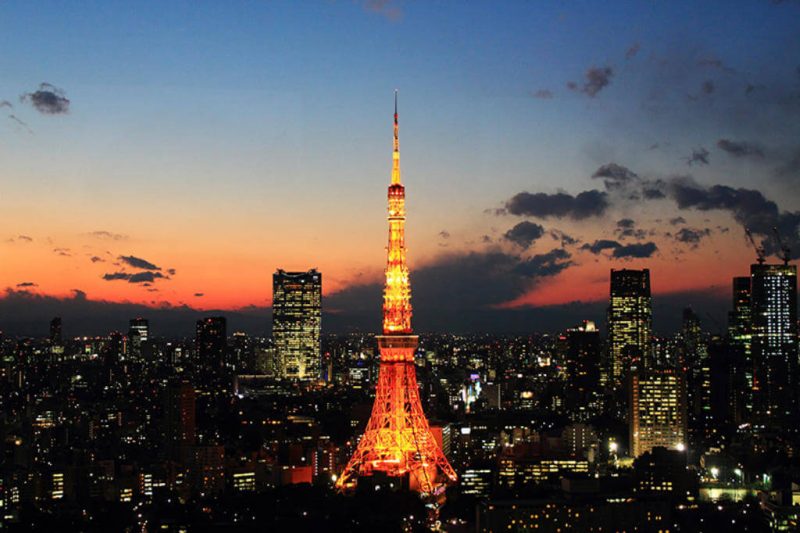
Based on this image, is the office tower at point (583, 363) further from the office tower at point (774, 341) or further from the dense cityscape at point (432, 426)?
the office tower at point (774, 341)

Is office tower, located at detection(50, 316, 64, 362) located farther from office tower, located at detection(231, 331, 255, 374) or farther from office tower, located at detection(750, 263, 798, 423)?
office tower, located at detection(750, 263, 798, 423)

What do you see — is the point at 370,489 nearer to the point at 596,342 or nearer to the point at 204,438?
the point at 204,438

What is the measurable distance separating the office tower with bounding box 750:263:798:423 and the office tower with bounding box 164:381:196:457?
65.6 feet

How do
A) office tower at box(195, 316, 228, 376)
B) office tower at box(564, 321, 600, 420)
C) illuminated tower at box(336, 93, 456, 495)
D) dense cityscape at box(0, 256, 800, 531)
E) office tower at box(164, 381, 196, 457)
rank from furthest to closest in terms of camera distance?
office tower at box(195, 316, 228, 376), office tower at box(564, 321, 600, 420), office tower at box(164, 381, 196, 457), illuminated tower at box(336, 93, 456, 495), dense cityscape at box(0, 256, 800, 531)

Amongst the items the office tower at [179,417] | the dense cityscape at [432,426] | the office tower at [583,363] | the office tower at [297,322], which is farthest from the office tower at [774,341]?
the office tower at [297,322]

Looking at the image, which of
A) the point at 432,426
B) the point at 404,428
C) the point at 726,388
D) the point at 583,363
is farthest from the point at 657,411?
the point at 583,363

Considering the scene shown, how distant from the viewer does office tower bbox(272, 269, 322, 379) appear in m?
66.2

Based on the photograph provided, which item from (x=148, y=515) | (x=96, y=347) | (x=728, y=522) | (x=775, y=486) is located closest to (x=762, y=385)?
(x=775, y=486)

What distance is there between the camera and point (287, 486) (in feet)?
83.8

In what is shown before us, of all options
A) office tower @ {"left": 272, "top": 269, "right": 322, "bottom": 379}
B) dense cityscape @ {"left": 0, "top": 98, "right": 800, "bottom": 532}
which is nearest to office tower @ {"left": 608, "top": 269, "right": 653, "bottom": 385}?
dense cityscape @ {"left": 0, "top": 98, "right": 800, "bottom": 532}

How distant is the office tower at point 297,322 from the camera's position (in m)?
66.2

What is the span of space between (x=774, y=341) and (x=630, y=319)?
8.81 meters

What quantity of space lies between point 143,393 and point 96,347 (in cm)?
2375

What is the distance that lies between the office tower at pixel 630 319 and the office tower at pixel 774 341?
5521mm
